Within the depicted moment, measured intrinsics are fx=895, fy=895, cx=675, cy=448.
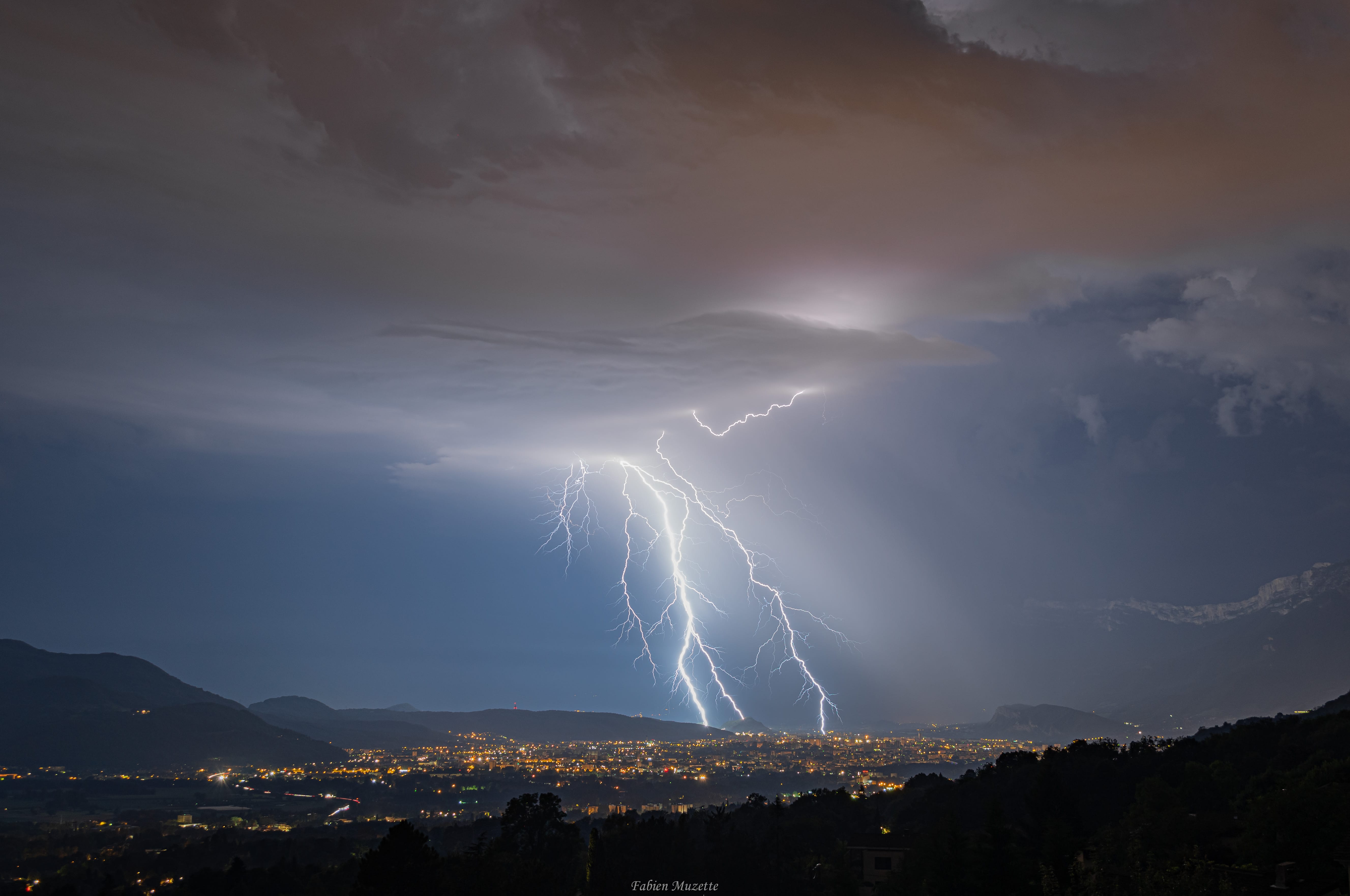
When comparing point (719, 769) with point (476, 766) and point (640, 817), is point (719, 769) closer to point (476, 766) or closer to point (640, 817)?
point (476, 766)

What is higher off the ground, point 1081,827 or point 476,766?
point 1081,827

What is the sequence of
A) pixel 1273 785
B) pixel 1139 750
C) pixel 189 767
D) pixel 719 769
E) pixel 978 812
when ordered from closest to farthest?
1. pixel 1273 785
2. pixel 978 812
3. pixel 1139 750
4. pixel 719 769
5. pixel 189 767

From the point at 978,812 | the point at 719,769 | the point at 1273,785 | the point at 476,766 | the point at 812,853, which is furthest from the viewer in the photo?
the point at 476,766

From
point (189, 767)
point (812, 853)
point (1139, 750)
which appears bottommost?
point (189, 767)

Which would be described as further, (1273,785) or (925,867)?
(1273,785)

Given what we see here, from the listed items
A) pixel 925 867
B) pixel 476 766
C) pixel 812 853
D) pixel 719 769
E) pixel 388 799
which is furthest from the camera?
pixel 476 766

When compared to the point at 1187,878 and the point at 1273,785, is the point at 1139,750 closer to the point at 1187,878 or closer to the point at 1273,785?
the point at 1273,785

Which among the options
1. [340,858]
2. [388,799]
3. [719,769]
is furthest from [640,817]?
[719,769]

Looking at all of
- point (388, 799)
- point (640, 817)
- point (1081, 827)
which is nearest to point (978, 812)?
point (1081, 827)

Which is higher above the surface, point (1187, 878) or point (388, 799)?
point (1187, 878)
